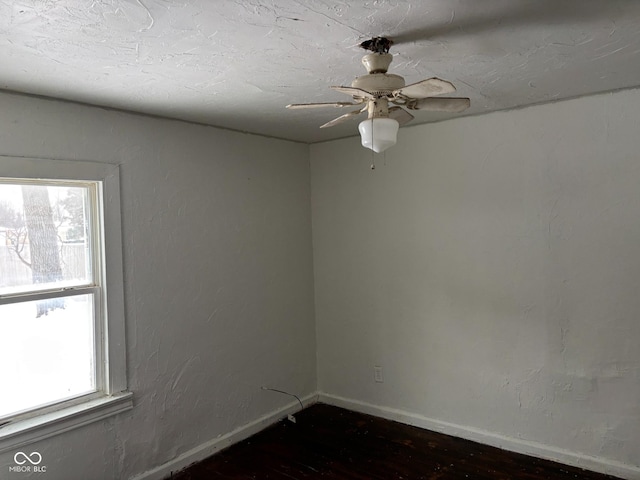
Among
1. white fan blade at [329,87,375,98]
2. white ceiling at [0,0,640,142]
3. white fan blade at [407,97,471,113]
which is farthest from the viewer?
white fan blade at [407,97,471,113]

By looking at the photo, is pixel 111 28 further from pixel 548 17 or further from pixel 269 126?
pixel 269 126

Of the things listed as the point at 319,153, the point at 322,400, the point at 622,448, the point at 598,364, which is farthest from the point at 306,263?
the point at 622,448

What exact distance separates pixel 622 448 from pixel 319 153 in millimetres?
2944

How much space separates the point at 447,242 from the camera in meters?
3.34

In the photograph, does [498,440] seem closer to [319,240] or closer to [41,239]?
[319,240]

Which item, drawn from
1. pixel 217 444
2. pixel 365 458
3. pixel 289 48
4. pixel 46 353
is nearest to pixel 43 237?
pixel 46 353

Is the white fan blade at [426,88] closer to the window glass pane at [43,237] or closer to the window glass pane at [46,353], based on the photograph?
the window glass pane at [43,237]

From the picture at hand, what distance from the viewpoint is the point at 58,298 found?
2.53 metres

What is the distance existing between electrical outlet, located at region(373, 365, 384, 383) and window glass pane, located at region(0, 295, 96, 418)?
6.76 feet

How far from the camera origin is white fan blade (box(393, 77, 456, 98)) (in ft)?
5.17

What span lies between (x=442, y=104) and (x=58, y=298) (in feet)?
7.20

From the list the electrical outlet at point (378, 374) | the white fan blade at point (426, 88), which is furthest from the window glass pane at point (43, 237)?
the electrical outlet at point (378, 374)

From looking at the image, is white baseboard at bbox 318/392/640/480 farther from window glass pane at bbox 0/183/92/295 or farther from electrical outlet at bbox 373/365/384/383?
window glass pane at bbox 0/183/92/295

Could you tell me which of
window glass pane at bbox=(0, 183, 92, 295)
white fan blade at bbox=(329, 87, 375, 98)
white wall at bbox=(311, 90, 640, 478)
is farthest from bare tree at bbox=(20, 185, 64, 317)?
white wall at bbox=(311, 90, 640, 478)
